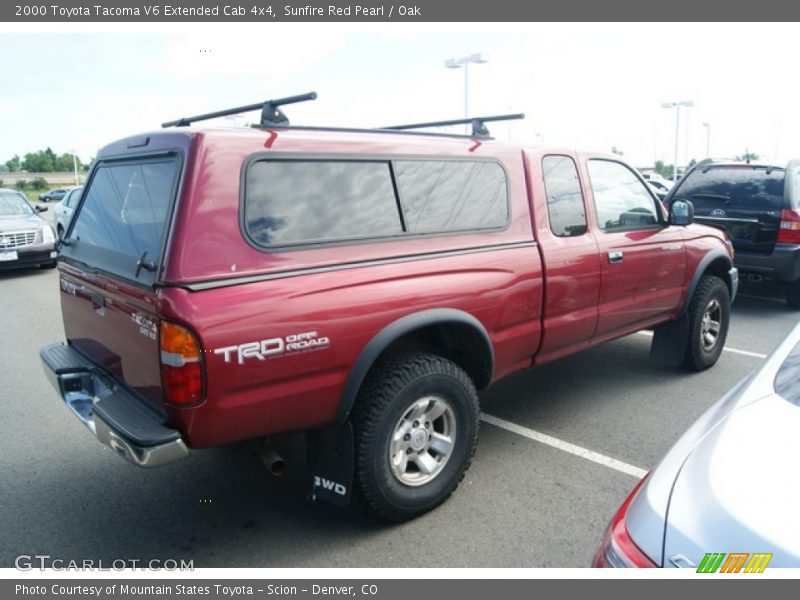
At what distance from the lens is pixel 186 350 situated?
2.44m

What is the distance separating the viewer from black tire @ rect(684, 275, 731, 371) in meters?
5.23

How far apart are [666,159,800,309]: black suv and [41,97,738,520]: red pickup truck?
4.65m

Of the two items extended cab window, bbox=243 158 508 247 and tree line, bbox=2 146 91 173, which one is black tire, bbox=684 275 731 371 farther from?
tree line, bbox=2 146 91 173

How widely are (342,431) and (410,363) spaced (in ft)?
1.56

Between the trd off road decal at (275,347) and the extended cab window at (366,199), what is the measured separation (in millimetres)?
435

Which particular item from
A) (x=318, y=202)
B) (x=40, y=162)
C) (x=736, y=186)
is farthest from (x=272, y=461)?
(x=40, y=162)

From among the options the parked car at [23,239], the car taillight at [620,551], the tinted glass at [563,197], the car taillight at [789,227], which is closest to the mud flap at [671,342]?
the tinted glass at [563,197]

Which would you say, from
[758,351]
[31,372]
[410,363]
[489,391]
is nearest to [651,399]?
[489,391]

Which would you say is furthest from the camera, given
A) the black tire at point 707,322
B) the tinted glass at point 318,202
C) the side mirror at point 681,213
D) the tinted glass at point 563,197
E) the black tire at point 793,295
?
the black tire at point 793,295

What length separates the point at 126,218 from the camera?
10.3ft

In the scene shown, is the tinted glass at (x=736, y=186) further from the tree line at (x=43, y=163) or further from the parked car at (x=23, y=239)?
the tree line at (x=43, y=163)

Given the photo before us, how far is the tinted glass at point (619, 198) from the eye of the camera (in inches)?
175

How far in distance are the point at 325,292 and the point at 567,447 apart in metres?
2.18

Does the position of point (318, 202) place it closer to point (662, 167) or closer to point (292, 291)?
point (292, 291)
